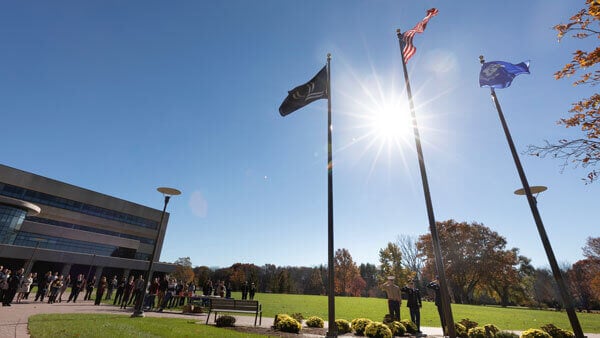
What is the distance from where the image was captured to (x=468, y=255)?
48625mm

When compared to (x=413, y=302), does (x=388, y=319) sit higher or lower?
lower

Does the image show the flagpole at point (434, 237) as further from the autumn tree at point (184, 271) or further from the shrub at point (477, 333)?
the autumn tree at point (184, 271)

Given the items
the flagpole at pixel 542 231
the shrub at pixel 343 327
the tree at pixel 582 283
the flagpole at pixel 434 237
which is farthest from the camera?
the tree at pixel 582 283

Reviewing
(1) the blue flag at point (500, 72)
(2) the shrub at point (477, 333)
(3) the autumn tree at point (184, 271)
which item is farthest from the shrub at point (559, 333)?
(3) the autumn tree at point (184, 271)

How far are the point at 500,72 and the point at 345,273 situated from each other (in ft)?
213

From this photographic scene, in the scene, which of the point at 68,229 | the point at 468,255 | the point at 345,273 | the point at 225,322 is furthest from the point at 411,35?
the point at 345,273

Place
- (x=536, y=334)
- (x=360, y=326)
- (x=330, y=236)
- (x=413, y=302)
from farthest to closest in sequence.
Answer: (x=413, y=302)
(x=360, y=326)
(x=536, y=334)
(x=330, y=236)

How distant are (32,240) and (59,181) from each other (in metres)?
10.0

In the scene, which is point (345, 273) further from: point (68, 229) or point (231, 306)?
point (231, 306)

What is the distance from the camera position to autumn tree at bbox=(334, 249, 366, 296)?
2675 inches

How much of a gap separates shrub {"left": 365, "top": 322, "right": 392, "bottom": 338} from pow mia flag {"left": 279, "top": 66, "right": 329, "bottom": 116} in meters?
7.74

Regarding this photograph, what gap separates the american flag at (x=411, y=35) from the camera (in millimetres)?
8953

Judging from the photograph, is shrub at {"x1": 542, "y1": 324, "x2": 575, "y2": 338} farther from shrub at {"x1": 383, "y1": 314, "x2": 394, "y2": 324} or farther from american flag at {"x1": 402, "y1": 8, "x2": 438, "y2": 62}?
american flag at {"x1": 402, "y1": 8, "x2": 438, "y2": 62}

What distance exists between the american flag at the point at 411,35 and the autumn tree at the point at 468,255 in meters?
47.6
